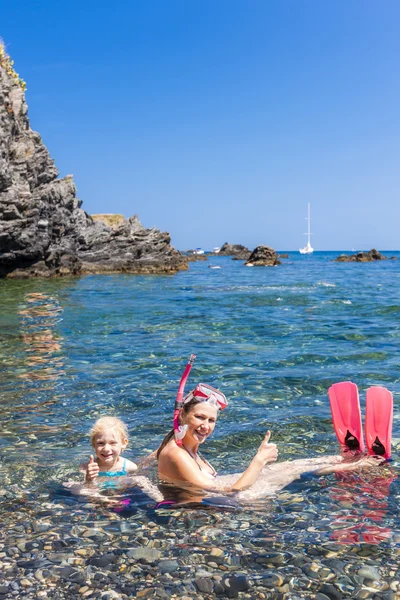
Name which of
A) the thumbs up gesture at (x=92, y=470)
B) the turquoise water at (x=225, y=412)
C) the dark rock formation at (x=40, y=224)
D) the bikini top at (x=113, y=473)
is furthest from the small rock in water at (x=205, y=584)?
the dark rock formation at (x=40, y=224)

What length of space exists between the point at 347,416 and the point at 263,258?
7540 centimetres

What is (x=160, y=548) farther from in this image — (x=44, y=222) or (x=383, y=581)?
(x=44, y=222)

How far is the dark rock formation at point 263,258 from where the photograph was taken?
81.0 metres

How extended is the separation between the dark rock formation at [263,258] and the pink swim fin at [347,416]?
73513mm

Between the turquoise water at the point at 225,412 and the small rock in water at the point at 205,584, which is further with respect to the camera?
the turquoise water at the point at 225,412

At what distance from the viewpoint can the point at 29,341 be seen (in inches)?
579

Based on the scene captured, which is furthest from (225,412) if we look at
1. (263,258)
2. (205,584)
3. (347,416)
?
(263,258)

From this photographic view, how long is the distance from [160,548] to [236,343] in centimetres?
1033

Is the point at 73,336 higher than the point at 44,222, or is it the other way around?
the point at 44,222

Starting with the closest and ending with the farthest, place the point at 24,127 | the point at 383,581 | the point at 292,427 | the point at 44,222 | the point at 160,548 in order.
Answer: the point at 383,581 → the point at 160,548 → the point at 292,427 → the point at 44,222 → the point at 24,127

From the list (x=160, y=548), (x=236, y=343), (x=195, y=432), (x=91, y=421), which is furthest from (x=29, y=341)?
(x=160, y=548)

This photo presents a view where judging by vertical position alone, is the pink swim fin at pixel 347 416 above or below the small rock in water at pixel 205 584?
above

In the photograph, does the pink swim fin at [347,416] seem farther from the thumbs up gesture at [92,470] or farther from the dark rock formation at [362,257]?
the dark rock formation at [362,257]

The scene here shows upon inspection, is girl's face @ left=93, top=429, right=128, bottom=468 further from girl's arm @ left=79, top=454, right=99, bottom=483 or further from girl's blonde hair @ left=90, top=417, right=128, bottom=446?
girl's arm @ left=79, top=454, right=99, bottom=483
